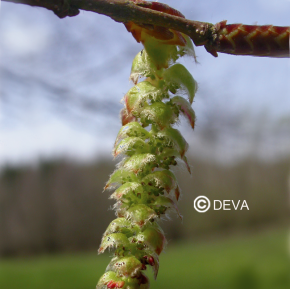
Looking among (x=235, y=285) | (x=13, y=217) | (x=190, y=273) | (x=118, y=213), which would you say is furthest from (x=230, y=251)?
(x=118, y=213)

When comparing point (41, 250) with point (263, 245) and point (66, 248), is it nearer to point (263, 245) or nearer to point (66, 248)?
point (66, 248)

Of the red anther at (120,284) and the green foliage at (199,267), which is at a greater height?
the green foliage at (199,267)

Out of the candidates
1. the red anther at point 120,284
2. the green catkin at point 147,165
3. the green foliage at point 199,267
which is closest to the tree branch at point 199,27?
the green catkin at point 147,165

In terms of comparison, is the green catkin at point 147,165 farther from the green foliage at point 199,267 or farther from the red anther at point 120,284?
the green foliage at point 199,267

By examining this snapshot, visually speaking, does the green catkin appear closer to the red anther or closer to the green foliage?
the red anther

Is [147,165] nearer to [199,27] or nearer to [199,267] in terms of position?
[199,27]
